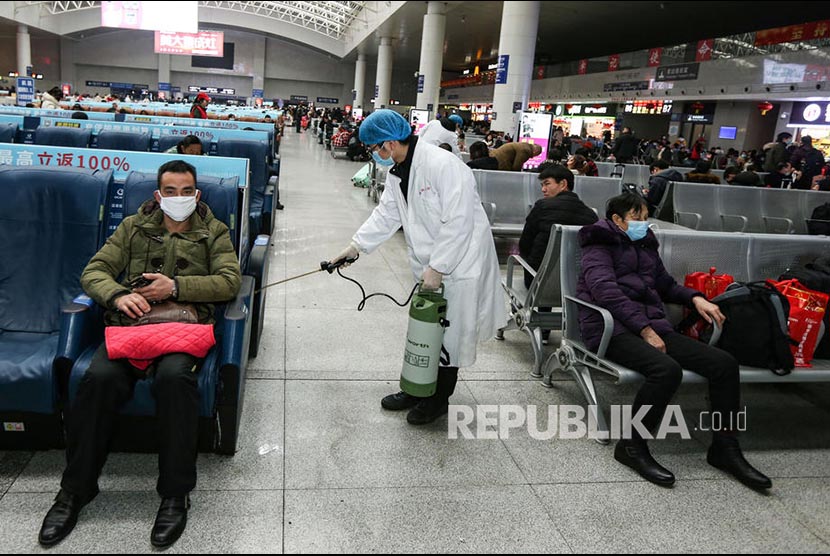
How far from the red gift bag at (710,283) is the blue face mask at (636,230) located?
24.7 inches

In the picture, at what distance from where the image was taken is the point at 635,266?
11.0 feet

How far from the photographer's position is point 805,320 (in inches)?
130

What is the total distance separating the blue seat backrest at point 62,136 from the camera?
6.89m

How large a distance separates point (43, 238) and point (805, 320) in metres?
4.09

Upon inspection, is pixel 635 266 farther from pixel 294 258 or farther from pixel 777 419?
pixel 294 258

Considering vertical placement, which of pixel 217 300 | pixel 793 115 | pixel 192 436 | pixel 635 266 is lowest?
pixel 192 436

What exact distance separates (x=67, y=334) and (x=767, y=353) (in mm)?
3430

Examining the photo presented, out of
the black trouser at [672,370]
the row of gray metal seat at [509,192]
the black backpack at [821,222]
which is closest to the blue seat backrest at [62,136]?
the row of gray metal seat at [509,192]

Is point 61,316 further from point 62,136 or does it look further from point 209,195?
point 62,136

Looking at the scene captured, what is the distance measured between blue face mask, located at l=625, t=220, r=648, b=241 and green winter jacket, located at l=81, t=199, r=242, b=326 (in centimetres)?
212

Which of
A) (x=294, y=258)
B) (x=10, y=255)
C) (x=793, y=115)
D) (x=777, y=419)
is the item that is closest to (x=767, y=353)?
(x=777, y=419)

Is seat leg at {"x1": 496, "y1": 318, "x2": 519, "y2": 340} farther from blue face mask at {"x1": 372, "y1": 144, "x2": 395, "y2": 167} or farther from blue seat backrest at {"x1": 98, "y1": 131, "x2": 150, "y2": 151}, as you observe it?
blue seat backrest at {"x1": 98, "y1": 131, "x2": 150, "y2": 151}

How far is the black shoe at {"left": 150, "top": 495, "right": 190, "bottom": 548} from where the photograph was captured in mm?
2193

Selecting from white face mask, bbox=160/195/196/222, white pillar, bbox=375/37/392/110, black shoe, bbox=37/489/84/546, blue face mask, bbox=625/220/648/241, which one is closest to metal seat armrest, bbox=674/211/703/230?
blue face mask, bbox=625/220/648/241
